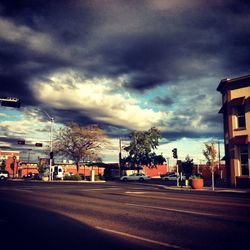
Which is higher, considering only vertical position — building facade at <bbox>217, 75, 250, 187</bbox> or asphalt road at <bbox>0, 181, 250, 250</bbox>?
building facade at <bbox>217, 75, 250, 187</bbox>

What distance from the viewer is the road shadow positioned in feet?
19.2

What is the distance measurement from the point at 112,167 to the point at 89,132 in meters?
9.54

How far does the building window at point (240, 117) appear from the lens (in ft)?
94.7

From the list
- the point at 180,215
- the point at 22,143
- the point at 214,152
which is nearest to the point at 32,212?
the point at 180,215

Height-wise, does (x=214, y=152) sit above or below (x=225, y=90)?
below

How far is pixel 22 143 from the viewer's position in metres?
43.7

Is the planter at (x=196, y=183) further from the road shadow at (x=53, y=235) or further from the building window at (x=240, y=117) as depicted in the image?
the road shadow at (x=53, y=235)

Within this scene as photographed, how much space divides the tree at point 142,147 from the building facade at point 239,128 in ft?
133

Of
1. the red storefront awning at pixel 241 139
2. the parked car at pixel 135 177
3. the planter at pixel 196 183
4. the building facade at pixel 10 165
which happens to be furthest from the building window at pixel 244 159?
the building facade at pixel 10 165

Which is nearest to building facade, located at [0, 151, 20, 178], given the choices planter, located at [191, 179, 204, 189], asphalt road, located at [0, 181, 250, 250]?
planter, located at [191, 179, 204, 189]

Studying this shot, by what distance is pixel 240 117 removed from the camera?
29109mm

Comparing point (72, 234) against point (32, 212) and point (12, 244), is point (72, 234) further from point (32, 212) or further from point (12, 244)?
point (32, 212)

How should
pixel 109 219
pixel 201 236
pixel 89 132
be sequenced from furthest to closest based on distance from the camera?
pixel 89 132
pixel 109 219
pixel 201 236

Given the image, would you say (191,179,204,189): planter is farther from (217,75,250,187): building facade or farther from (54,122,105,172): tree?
(54,122,105,172): tree
